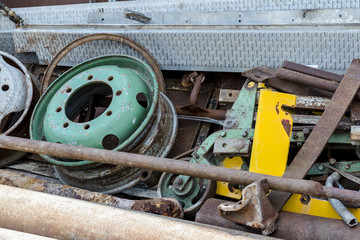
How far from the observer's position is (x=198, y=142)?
11.0 ft

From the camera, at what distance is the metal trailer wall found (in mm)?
3072

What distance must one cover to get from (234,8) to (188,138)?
1017 mm

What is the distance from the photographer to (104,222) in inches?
82.0

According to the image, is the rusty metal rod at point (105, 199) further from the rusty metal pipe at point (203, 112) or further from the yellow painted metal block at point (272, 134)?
the rusty metal pipe at point (203, 112)

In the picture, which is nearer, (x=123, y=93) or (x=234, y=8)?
(x=123, y=93)

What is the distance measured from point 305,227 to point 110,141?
145 cm

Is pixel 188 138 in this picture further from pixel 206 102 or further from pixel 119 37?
pixel 119 37

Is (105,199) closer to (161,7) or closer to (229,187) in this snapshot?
(229,187)

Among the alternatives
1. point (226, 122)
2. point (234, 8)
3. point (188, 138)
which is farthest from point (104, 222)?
point (234, 8)

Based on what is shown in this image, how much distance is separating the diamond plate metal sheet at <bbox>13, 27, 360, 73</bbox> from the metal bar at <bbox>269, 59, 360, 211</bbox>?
0.45 metres

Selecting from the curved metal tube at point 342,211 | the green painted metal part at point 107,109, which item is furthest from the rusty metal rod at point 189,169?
the green painted metal part at point 107,109

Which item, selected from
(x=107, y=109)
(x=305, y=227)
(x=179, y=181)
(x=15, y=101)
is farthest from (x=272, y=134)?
(x=15, y=101)

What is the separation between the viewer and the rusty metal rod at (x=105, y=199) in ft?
8.04

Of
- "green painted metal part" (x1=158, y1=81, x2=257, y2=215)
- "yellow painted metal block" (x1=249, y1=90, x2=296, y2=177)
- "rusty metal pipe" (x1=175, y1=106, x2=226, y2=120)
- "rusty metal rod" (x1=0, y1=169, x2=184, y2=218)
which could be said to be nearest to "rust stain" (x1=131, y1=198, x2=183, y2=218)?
"rusty metal rod" (x1=0, y1=169, x2=184, y2=218)
